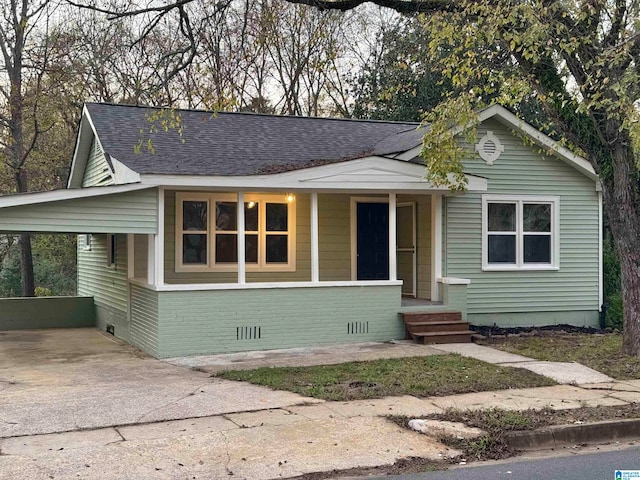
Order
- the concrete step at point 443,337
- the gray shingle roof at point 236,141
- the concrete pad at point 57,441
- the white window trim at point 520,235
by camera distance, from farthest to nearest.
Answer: the white window trim at point 520,235 < the gray shingle roof at point 236,141 < the concrete step at point 443,337 < the concrete pad at point 57,441

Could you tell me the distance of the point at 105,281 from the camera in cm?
1576

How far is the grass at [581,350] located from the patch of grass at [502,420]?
2212mm

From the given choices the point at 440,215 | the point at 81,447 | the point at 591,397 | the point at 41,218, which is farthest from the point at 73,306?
the point at 591,397

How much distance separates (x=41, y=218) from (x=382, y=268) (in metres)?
7.07

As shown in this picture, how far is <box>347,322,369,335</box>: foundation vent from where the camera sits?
12312mm

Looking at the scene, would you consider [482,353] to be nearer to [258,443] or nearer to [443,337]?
[443,337]

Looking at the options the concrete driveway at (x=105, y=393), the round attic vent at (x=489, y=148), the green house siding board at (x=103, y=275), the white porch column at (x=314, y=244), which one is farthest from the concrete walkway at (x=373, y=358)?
the round attic vent at (x=489, y=148)

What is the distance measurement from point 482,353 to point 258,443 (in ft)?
19.0

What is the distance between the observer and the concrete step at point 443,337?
1214cm

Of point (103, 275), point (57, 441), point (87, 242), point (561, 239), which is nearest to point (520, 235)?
point (561, 239)

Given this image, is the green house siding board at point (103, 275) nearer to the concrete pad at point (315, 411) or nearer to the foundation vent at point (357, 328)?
the foundation vent at point (357, 328)

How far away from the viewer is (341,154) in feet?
47.0

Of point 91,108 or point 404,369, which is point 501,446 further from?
point 91,108

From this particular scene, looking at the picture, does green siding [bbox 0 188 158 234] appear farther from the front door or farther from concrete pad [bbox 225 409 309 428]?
the front door
